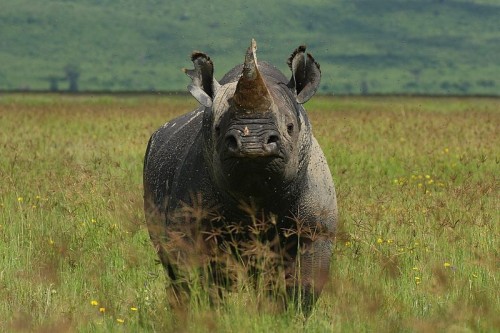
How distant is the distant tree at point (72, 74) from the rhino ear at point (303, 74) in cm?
12061

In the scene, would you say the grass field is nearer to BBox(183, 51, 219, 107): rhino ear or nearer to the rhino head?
the rhino head

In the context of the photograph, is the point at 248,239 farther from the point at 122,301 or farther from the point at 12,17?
the point at 12,17

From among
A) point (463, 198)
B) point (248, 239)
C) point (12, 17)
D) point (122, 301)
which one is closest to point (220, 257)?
point (248, 239)

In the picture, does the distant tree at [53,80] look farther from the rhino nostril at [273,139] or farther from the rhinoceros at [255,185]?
the rhino nostril at [273,139]

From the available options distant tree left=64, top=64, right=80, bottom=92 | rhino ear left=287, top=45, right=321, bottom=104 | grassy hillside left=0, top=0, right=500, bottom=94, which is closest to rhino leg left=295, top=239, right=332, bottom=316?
rhino ear left=287, top=45, right=321, bottom=104

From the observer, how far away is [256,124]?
5.54m

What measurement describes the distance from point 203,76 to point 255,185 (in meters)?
0.82

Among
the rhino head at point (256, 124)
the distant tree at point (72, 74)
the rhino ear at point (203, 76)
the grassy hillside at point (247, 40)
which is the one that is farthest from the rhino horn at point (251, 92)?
the distant tree at point (72, 74)

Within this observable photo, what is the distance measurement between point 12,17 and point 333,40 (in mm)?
43305

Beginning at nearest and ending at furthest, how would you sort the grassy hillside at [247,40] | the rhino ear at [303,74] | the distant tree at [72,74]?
the rhino ear at [303,74] → the distant tree at [72,74] → the grassy hillside at [247,40]

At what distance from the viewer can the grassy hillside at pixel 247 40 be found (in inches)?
5246

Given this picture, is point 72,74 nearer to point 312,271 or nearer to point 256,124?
point 312,271

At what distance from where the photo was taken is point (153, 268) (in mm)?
8094

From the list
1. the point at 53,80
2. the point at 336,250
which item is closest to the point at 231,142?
the point at 336,250
